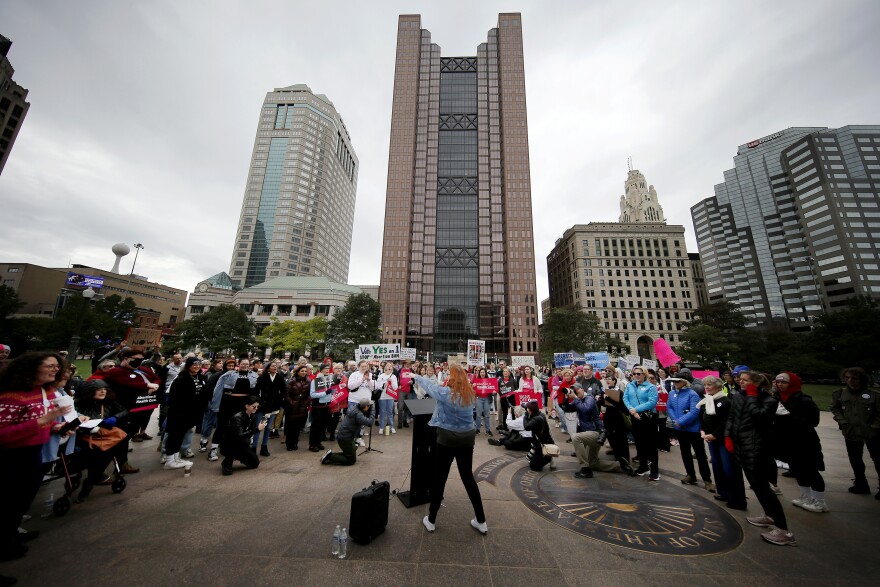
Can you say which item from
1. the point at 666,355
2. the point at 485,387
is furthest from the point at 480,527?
the point at 666,355

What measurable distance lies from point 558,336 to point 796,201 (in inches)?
3589

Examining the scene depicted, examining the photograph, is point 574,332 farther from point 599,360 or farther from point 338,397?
point 338,397

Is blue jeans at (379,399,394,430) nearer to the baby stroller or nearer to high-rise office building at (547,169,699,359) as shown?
the baby stroller

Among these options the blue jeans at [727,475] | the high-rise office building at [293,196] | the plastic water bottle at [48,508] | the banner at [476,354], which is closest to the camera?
the plastic water bottle at [48,508]

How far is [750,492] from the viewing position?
19.0 ft

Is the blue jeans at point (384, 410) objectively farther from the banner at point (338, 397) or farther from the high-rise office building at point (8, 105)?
the high-rise office building at point (8, 105)

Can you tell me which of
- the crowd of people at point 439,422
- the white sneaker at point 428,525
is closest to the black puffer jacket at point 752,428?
the crowd of people at point 439,422

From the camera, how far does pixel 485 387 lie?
34.0ft

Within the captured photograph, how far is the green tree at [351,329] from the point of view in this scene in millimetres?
46719

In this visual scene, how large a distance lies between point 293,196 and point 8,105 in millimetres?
53659

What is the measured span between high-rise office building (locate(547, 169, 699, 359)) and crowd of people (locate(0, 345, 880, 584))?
82850mm

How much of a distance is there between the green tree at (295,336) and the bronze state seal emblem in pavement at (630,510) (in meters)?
47.0

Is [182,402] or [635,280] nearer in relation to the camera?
[182,402]

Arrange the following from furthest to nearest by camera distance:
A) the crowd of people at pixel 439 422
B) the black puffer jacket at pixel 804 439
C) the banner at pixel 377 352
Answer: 1. the banner at pixel 377 352
2. the black puffer jacket at pixel 804 439
3. the crowd of people at pixel 439 422
